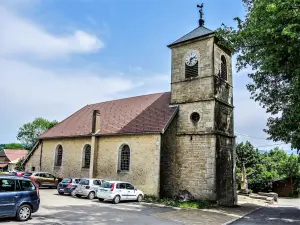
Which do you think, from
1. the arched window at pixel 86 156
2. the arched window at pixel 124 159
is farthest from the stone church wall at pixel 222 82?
the arched window at pixel 86 156

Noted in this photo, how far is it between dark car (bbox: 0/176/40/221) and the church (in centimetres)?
994

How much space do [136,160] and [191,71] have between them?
8.27 meters

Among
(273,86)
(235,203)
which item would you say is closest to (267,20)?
(273,86)

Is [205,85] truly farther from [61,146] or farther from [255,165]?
[255,165]

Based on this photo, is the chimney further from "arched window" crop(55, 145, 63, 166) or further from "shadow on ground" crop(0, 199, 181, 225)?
"shadow on ground" crop(0, 199, 181, 225)

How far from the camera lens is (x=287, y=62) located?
1282 centimetres

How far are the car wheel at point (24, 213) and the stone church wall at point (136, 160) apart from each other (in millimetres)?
10045

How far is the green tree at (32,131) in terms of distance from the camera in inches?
2766

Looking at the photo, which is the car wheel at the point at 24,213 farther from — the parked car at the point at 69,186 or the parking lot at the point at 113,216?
the parked car at the point at 69,186

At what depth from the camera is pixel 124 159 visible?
2256cm

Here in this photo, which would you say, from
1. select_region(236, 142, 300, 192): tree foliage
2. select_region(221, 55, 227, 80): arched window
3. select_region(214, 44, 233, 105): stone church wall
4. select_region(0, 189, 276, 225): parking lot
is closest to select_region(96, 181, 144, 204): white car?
select_region(0, 189, 276, 225): parking lot

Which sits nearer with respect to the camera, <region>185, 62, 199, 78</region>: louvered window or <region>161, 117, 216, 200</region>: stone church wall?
<region>161, 117, 216, 200</region>: stone church wall

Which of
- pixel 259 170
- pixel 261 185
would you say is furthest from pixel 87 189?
pixel 259 170

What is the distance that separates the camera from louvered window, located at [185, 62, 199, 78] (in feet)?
71.8
